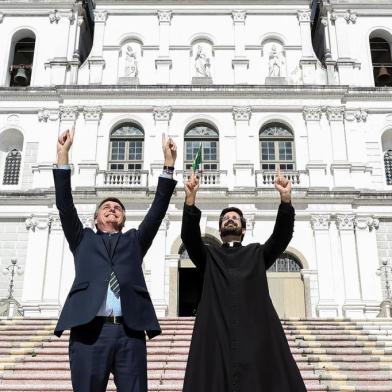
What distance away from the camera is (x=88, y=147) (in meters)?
21.1

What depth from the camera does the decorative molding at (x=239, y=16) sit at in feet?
77.8

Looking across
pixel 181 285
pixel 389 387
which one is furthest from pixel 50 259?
pixel 389 387

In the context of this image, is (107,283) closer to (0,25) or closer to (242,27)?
(242,27)

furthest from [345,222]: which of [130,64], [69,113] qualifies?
[69,113]

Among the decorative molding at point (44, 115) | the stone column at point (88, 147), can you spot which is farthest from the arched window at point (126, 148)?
the decorative molding at point (44, 115)

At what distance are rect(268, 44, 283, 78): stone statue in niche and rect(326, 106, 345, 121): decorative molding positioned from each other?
2769 mm

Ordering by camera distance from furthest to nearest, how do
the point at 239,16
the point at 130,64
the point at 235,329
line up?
the point at 239,16 < the point at 130,64 < the point at 235,329

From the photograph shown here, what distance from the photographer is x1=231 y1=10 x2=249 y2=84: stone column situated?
22.5 metres

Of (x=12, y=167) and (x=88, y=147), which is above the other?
(x=88, y=147)

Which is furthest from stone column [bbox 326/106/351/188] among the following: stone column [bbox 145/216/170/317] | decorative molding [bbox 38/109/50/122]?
decorative molding [bbox 38/109/50/122]

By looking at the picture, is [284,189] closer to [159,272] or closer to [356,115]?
[159,272]

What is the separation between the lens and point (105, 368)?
3.80 meters

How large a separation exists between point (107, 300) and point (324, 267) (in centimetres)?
1629

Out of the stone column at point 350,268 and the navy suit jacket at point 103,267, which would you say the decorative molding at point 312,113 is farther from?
the navy suit jacket at point 103,267
